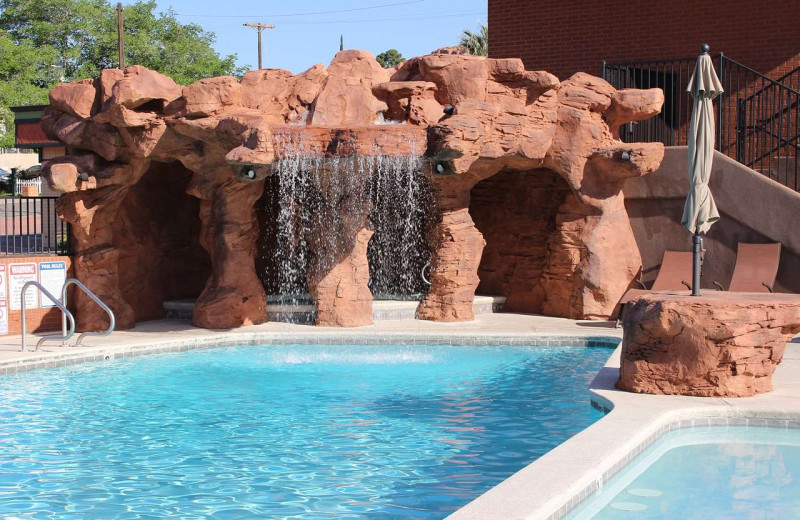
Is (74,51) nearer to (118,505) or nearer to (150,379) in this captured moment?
(150,379)

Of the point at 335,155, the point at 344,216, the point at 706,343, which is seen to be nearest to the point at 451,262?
the point at 344,216

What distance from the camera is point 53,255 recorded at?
15.8 m

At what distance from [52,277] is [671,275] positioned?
33.4ft

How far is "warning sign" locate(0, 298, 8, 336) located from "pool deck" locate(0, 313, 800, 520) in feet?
1.24

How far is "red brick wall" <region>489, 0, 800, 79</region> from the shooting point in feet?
62.6

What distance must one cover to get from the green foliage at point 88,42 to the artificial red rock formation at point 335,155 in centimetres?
3040

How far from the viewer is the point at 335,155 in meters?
13.9

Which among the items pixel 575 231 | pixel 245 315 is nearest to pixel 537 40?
pixel 575 231

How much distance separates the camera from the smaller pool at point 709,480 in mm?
6539

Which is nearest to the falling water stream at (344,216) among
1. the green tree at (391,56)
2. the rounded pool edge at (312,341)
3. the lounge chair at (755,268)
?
the rounded pool edge at (312,341)

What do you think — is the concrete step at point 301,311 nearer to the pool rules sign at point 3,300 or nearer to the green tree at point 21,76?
the pool rules sign at point 3,300

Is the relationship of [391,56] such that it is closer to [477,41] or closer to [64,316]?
[477,41]

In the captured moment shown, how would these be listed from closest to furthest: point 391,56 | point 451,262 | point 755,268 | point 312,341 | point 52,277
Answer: point 312,341 → point 755,268 → point 52,277 → point 451,262 → point 391,56

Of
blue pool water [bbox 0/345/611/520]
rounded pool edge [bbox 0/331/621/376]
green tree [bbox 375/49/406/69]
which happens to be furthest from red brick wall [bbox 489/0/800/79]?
green tree [bbox 375/49/406/69]
